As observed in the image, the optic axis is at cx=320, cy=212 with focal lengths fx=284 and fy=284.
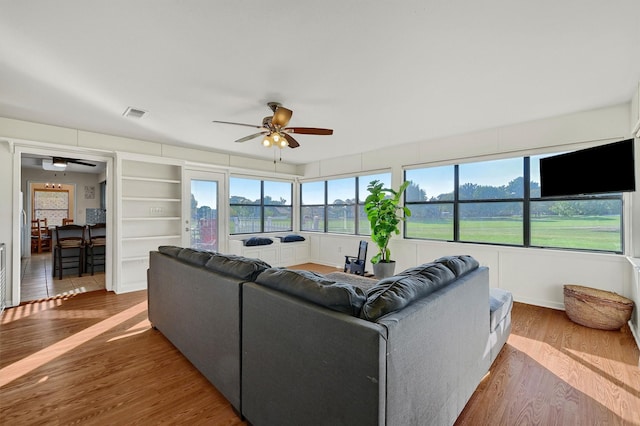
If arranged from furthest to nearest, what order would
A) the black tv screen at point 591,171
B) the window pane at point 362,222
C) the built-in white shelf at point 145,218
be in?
the window pane at point 362,222
the built-in white shelf at point 145,218
the black tv screen at point 591,171

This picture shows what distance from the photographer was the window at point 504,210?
353 cm

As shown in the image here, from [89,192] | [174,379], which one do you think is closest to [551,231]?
[174,379]

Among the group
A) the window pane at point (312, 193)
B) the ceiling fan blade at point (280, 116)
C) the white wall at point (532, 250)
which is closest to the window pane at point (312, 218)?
the window pane at point (312, 193)

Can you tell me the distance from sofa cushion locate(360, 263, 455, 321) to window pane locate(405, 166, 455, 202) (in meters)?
3.30

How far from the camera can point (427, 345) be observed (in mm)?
1327

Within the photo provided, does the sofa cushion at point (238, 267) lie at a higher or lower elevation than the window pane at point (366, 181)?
lower

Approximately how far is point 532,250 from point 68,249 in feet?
25.3

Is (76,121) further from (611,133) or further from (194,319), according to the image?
(611,133)

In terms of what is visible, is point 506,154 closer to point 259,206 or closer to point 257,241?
point 257,241

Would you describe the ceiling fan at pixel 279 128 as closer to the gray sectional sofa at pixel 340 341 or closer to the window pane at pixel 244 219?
the gray sectional sofa at pixel 340 341

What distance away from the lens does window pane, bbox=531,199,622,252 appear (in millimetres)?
3420

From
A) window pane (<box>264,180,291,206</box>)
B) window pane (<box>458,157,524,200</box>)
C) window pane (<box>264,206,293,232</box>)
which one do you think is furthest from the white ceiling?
window pane (<box>264,206,293,232</box>)

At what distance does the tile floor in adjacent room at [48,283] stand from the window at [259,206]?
2.53m

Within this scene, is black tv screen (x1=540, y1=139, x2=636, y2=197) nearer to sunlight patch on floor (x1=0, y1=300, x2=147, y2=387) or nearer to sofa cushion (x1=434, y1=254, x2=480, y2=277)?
sofa cushion (x1=434, y1=254, x2=480, y2=277)
